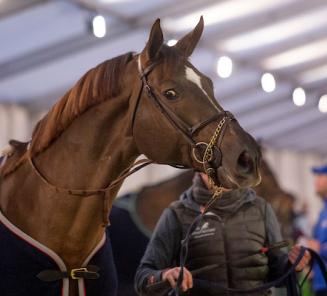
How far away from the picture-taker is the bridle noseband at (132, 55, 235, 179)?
2498 millimetres

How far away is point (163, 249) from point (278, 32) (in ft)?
18.8

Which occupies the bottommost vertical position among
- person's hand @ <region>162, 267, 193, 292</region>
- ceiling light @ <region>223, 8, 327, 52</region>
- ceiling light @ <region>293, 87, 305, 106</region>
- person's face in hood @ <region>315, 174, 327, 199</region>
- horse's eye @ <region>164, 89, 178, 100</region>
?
person's face in hood @ <region>315, 174, 327, 199</region>

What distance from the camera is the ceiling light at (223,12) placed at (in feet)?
24.3

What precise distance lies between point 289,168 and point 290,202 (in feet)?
25.9

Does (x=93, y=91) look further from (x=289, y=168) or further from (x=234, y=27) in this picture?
(x=289, y=168)

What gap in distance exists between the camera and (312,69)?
10.4m

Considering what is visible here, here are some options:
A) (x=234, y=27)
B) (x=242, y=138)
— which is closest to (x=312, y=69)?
(x=234, y=27)

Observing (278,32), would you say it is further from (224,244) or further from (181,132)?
(181,132)

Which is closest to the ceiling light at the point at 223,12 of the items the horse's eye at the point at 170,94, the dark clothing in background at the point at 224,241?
the dark clothing in background at the point at 224,241

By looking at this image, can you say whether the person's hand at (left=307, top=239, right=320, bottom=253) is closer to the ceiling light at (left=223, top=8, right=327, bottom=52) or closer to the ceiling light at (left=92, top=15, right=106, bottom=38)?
the ceiling light at (left=92, top=15, right=106, bottom=38)

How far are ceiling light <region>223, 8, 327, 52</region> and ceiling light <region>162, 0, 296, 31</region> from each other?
59 centimetres

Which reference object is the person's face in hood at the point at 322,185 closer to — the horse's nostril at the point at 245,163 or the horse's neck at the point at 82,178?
the horse's neck at the point at 82,178

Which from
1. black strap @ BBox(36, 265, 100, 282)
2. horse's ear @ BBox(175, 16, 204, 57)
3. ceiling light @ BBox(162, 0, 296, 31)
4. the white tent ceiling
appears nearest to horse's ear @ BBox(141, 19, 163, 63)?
horse's ear @ BBox(175, 16, 204, 57)

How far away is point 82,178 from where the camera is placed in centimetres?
270
